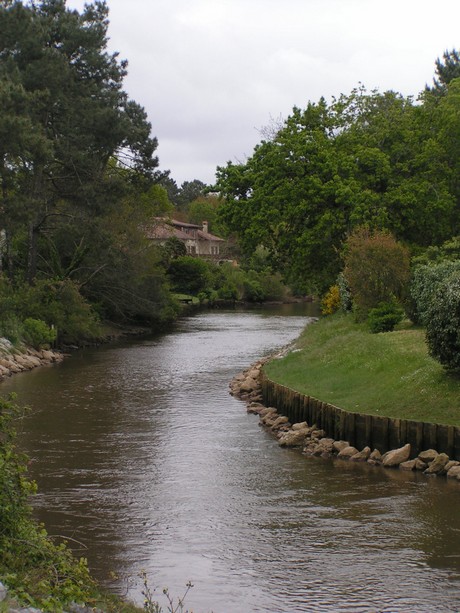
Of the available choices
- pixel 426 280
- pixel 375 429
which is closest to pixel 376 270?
pixel 426 280

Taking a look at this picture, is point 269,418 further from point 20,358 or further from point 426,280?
point 20,358

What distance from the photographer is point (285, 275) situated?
4366 centimetres

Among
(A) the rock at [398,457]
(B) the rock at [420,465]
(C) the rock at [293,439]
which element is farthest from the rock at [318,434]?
(B) the rock at [420,465]

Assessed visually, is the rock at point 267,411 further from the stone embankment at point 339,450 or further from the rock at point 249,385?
the rock at point 249,385

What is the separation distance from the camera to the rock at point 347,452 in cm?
1975

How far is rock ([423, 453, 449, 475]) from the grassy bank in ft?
2.69

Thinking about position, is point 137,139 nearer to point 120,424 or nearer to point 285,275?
point 285,275

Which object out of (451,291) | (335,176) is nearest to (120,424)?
(451,291)

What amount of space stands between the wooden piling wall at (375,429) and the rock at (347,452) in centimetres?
28

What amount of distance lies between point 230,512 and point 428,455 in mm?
5037

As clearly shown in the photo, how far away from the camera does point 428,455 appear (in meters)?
18.2

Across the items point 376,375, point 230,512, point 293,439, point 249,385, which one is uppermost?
point 376,375

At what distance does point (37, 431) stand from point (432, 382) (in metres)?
11.0

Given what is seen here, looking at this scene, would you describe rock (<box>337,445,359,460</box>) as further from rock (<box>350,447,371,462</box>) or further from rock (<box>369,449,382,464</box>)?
rock (<box>369,449,382,464</box>)
